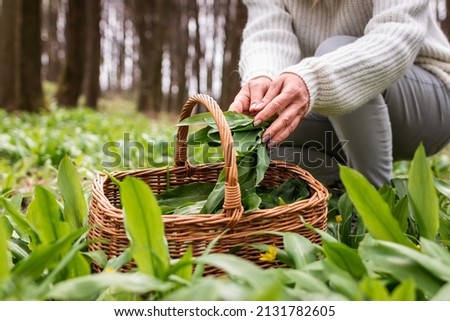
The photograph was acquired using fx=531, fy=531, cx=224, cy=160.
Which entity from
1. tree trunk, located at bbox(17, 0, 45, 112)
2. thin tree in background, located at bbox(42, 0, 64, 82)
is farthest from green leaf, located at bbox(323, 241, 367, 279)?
thin tree in background, located at bbox(42, 0, 64, 82)

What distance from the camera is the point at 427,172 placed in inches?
45.1

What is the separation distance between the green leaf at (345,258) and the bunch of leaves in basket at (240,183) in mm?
274

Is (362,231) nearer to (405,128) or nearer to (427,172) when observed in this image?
(427,172)

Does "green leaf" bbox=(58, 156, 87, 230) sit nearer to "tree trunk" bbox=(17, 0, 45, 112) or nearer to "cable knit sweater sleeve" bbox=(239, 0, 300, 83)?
"cable knit sweater sleeve" bbox=(239, 0, 300, 83)

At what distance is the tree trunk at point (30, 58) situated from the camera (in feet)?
20.9

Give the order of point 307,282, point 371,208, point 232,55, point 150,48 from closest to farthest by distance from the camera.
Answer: point 307,282 < point 371,208 < point 232,55 < point 150,48

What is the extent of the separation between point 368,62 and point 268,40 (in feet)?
1.59

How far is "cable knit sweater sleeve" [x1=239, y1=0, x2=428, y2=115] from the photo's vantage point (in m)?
1.50

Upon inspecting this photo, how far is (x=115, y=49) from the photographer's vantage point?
23.3m

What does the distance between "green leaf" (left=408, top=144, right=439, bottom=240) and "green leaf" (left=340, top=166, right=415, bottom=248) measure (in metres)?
0.11

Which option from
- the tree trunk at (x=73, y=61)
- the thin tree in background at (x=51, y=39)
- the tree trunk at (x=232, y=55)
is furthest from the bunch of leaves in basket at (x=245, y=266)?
the thin tree in background at (x=51, y=39)

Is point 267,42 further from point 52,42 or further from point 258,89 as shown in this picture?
point 52,42

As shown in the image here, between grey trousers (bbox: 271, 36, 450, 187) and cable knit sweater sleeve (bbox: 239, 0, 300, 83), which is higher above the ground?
cable knit sweater sleeve (bbox: 239, 0, 300, 83)

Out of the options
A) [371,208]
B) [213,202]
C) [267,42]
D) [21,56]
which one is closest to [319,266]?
[371,208]
